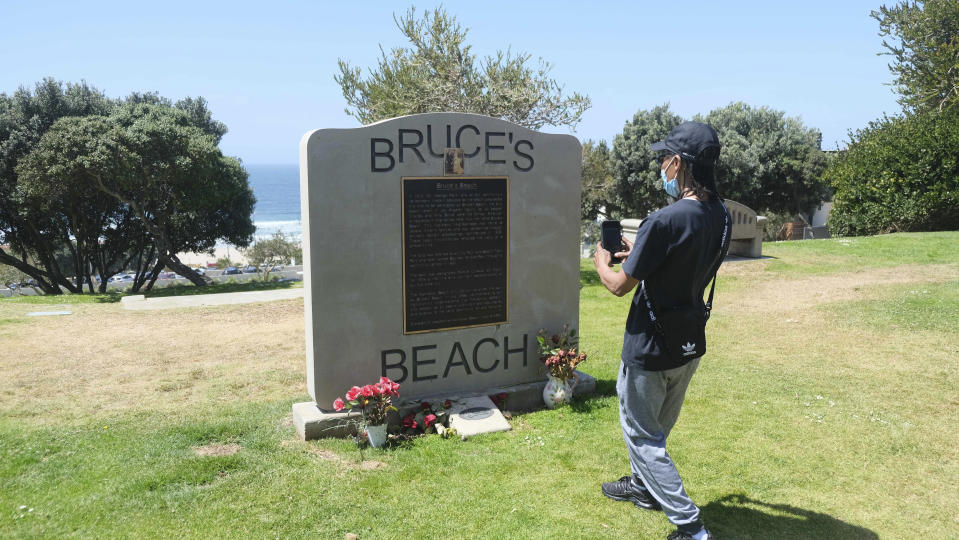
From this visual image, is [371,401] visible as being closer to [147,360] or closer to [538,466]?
[538,466]

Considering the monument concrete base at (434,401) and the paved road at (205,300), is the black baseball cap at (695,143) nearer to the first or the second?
the monument concrete base at (434,401)

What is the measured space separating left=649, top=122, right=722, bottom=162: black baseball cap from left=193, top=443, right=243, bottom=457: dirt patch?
405 cm

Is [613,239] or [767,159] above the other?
[767,159]

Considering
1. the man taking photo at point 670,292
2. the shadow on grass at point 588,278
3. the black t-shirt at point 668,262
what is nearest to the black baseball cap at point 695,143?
the man taking photo at point 670,292

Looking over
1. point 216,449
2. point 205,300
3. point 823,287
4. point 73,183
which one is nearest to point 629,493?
point 216,449

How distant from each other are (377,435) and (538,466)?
4.42ft

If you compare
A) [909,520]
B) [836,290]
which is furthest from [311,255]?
[836,290]

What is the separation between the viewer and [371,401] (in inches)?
209

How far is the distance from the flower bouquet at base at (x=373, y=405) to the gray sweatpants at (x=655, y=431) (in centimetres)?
228

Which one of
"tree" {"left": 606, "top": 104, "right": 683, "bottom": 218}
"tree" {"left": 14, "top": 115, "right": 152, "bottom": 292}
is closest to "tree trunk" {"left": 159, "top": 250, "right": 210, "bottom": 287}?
"tree" {"left": 14, "top": 115, "right": 152, "bottom": 292}

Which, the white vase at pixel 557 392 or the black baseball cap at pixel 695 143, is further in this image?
the white vase at pixel 557 392

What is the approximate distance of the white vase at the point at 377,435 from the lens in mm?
5219

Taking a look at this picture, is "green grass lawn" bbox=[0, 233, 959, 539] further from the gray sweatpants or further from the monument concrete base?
the gray sweatpants

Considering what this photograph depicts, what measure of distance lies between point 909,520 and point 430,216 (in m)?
4.15
